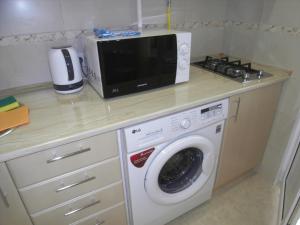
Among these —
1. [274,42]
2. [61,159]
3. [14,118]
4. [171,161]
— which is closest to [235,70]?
[274,42]

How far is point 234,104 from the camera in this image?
1.25m

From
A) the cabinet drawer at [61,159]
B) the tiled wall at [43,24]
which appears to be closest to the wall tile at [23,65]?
the tiled wall at [43,24]

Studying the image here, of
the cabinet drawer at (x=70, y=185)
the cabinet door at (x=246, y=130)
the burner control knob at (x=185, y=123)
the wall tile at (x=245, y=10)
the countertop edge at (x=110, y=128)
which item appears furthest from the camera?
the wall tile at (x=245, y=10)

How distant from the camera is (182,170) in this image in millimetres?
1373

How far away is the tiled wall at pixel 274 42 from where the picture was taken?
1.40m

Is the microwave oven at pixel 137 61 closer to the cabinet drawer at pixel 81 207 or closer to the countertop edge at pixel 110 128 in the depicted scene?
the countertop edge at pixel 110 128

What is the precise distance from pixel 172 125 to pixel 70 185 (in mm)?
544

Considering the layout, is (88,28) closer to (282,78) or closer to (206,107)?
(206,107)

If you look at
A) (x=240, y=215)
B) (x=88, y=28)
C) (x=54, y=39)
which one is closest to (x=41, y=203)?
(x=54, y=39)

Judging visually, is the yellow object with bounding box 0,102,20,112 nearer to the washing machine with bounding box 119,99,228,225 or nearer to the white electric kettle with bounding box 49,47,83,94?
the white electric kettle with bounding box 49,47,83,94

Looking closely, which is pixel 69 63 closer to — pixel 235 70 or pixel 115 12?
pixel 115 12

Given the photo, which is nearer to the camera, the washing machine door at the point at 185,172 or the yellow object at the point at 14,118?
the yellow object at the point at 14,118

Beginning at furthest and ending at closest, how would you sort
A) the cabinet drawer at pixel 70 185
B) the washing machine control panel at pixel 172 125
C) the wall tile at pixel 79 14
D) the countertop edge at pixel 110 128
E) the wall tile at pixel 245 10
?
the wall tile at pixel 245 10 < the wall tile at pixel 79 14 < the washing machine control panel at pixel 172 125 < the cabinet drawer at pixel 70 185 < the countertop edge at pixel 110 128

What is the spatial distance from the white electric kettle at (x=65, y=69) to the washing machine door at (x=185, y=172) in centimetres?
67
